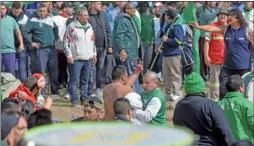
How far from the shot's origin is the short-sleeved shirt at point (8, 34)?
13.0 metres

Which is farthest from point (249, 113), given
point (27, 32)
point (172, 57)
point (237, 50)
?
point (27, 32)

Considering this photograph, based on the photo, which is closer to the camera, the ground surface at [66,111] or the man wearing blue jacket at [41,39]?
the ground surface at [66,111]

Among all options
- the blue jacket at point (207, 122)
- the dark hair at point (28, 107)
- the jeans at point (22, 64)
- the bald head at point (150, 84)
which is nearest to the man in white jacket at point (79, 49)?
the jeans at point (22, 64)

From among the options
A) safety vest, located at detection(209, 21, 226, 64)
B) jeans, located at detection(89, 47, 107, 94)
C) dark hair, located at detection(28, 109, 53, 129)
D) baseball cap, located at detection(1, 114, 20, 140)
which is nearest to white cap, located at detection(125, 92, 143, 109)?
dark hair, located at detection(28, 109, 53, 129)

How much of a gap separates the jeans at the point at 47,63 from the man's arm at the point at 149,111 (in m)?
5.47

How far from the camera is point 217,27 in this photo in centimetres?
1137

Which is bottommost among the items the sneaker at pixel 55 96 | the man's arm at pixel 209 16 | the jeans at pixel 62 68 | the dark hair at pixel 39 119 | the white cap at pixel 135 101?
the sneaker at pixel 55 96

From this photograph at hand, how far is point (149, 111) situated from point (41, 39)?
5.76m

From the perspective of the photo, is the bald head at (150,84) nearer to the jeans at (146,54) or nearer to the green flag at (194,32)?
the green flag at (194,32)

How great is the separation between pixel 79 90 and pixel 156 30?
2.48m

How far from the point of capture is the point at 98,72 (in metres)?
14.0

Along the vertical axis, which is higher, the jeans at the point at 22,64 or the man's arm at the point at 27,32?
the man's arm at the point at 27,32

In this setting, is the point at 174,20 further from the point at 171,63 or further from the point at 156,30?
the point at 156,30

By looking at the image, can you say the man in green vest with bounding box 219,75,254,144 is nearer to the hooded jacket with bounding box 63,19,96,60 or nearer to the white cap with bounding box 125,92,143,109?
the white cap with bounding box 125,92,143,109
